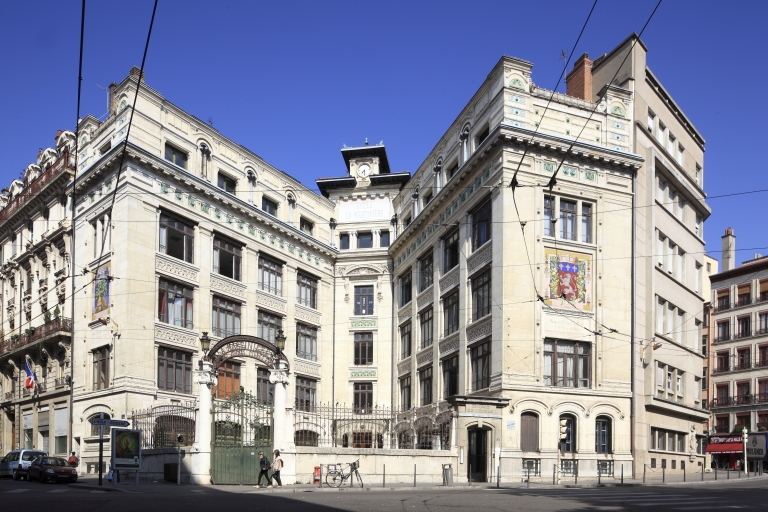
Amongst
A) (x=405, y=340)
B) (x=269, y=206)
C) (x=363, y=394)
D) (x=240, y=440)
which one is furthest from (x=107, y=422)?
(x=363, y=394)

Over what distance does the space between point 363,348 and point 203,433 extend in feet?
76.0

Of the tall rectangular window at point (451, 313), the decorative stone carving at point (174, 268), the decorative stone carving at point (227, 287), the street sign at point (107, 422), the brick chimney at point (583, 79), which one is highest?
the brick chimney at point (583, 79)

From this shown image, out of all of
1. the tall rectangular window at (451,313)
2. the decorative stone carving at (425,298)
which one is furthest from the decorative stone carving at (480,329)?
the decorative stone carving at (425,298)

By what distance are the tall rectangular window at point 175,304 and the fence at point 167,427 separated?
6.12 m


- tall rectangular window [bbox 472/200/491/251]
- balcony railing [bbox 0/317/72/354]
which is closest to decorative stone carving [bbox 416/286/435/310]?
tall rectangular window [bbox 472/200/491/251]

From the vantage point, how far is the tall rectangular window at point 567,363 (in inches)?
1426

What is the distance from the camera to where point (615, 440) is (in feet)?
119

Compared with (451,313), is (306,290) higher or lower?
higher

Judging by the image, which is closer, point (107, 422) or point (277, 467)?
point (277, 467)

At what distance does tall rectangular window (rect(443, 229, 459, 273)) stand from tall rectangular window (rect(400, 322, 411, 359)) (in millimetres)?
7033

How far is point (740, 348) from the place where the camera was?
2781 inches

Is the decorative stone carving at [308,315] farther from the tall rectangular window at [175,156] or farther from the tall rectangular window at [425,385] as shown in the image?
the tall rectangular window at [175,156]

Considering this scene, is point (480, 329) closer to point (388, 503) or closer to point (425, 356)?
point (425, 356)

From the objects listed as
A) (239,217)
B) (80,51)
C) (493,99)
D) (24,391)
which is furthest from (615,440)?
(24,391)
